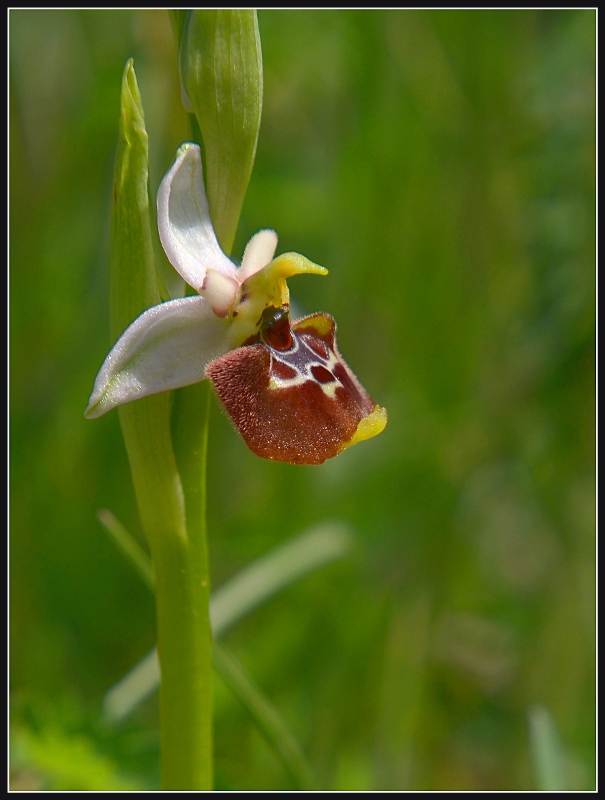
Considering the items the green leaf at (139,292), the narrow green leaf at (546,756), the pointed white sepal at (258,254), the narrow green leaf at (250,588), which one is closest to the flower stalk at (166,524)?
the green leaf at (139,292)

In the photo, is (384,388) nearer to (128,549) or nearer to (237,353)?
(128,549)

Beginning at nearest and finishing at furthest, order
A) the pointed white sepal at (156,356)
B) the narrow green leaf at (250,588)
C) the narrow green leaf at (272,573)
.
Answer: the pointed white sepal at (156,356) → the narrow green leaf at (250,588) → the narrow green leaf at (272,573)

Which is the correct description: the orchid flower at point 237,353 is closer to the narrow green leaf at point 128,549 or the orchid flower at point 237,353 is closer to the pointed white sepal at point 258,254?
the pointed white sepal at point 258,254

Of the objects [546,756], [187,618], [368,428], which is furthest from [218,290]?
[546,756]

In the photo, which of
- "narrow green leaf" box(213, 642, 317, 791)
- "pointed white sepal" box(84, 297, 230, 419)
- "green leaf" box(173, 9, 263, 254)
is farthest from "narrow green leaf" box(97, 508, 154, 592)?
"green leaf" box(173, 9, 263, 254)

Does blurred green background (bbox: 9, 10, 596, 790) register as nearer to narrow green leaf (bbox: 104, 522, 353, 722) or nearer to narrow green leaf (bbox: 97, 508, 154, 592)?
narrow green leaf (bbox: 104, 522, 353, 722)

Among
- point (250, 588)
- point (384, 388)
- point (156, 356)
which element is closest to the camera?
point (156, 356)
